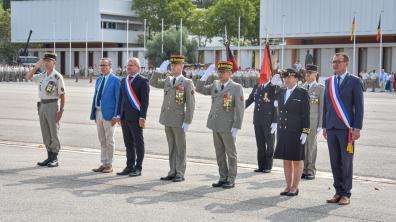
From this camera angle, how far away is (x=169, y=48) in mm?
80938

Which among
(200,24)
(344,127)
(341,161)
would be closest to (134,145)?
(341,161)

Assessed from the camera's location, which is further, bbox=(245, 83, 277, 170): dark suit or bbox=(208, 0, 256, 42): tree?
bbox=(208, 0, 256, 42): tree

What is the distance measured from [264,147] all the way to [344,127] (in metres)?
3.05

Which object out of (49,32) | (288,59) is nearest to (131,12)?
(49,32)

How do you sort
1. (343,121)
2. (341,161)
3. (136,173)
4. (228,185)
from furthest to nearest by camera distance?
(136,173) → (228,185) → (341,161) → (343,121)

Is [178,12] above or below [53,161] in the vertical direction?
above

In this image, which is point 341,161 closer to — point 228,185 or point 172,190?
→ point 228,185

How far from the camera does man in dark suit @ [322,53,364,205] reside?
31.2ft

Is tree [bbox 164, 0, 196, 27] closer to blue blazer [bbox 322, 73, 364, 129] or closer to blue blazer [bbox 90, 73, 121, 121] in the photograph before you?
blue blazer [bbox 90, 73, 121, 121]

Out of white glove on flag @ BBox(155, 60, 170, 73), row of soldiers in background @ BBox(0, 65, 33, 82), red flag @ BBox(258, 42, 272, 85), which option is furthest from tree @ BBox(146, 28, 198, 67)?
white glove on flag @ BBox(155, 60, 170, 73)

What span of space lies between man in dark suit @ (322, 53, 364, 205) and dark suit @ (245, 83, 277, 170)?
2.77 metres

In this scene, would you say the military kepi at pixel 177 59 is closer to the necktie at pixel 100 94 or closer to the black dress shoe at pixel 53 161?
the necktie at pixel 100 94

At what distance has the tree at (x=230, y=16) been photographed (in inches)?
3460

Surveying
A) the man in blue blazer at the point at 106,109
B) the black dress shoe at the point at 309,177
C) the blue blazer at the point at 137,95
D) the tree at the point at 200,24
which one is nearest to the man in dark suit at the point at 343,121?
the black dress shoe at the point at 309,177
